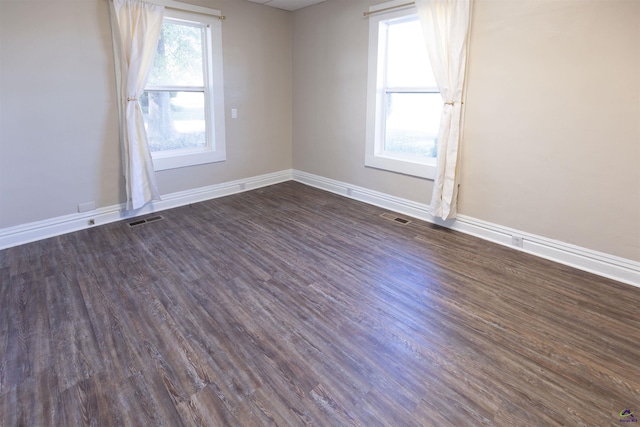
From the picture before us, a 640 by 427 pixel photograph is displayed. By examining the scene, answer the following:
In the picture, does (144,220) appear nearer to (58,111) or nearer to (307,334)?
(58,111)

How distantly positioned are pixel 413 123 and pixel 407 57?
2.35ft

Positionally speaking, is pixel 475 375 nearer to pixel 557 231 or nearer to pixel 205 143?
pixel 557 231

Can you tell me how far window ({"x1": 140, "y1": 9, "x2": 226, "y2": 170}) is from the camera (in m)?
4.16

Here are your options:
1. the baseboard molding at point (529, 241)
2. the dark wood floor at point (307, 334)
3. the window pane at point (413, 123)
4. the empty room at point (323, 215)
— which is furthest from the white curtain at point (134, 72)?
the window pane at point (413, 123)

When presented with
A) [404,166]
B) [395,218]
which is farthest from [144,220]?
[404,166]

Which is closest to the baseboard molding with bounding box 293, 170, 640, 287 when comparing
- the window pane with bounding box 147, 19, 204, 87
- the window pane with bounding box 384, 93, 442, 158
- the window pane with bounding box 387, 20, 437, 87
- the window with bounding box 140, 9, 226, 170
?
the window pane with bounding box 384, 93, 442, 158

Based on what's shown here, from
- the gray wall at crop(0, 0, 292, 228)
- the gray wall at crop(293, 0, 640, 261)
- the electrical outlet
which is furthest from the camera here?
the electrical outlet

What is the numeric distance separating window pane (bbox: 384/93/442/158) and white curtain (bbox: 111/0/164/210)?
104 inches

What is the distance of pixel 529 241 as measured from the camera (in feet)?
10.8

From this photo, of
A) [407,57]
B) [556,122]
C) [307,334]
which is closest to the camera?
[307,334]

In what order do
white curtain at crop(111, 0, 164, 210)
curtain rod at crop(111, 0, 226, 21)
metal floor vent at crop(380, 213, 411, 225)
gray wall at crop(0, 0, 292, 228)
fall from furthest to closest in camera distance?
metal floor vent at crop(380, 213, 411, 225) → curtain rod at crop(111, 0, 226, 21) → white curtain at crop(111, 0, 164, 210) → gray wall at crop(0, 0, 292, 228)

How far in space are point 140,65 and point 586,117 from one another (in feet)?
13.3

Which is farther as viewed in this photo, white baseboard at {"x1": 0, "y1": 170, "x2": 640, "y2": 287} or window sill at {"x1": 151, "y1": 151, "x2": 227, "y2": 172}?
window sill at {"x1": 151, "y1": 151, "x2": 227, "y2": 172}

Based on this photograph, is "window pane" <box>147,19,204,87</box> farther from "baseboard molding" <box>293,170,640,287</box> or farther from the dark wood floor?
"baseboard molding" <box>293,170,640,287</box>
